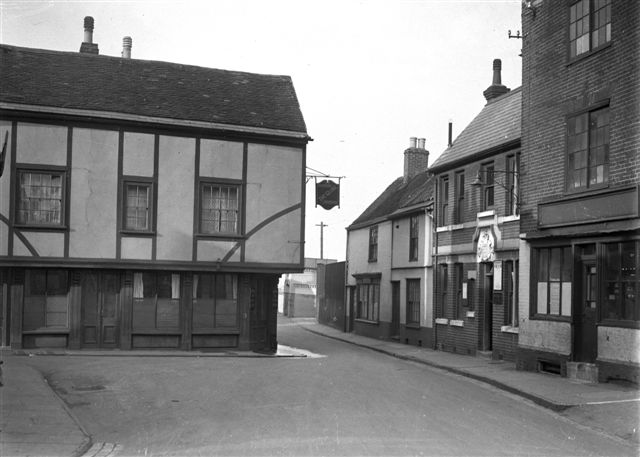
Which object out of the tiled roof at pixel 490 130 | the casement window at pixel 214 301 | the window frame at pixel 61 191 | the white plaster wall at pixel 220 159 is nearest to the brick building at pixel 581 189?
the tiled roof at pixel 490 130

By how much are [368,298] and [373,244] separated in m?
2.76

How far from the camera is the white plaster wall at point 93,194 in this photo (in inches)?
858

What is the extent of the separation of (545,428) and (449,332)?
47.4ft

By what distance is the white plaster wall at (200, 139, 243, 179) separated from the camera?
904 inches

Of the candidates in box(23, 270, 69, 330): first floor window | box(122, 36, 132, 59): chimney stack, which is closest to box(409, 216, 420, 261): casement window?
box(122, 36, 132, 59): chimney stack

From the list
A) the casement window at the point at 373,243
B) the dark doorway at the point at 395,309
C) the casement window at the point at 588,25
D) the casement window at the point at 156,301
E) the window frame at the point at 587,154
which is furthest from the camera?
the casement window at the point at 373,243

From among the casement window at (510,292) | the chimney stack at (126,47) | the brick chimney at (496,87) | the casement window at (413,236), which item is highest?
the chimney stack at (126,47)

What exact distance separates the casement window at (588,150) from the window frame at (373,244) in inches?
754

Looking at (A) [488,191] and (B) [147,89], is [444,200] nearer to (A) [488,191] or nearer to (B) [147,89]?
(A) [488,191]

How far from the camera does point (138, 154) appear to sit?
2239 centimetres

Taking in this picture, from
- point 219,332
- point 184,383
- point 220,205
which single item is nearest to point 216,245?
point 220,205

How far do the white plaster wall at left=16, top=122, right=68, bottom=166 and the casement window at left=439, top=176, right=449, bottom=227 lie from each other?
42.7 ft

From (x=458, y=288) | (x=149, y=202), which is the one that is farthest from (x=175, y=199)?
(x=458, y=288)

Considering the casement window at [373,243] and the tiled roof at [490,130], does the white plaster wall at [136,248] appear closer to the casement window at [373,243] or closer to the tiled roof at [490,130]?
the tiled roof at [490,130]
